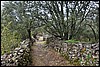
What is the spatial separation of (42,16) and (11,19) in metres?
2.86

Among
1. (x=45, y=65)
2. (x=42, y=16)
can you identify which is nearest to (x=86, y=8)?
(x=42, y=16)

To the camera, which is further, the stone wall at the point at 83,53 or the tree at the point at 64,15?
the tree at the point at 64,15

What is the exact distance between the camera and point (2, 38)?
12984mm

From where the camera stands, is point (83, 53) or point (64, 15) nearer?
point (83, 53)

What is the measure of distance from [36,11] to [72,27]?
133 inches

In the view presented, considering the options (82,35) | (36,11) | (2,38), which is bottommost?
(82,35)

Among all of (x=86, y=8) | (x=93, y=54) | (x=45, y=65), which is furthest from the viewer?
(x=86, y=8)

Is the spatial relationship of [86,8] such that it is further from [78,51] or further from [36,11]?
[78,51]

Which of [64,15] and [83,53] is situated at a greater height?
[64,15]

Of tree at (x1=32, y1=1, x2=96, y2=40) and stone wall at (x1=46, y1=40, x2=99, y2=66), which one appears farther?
tree at (x1=32, y1=1, x2=96, y2=40)

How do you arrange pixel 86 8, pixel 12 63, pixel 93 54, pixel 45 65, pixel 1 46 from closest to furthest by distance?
pixel 12 63
pixel 93 54
pixel 45 65
pixel 1 46
pixel 86 8

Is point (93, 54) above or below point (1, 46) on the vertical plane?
above

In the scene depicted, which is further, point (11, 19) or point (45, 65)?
point (11, 19)

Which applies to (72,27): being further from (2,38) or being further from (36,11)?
(2,38)
